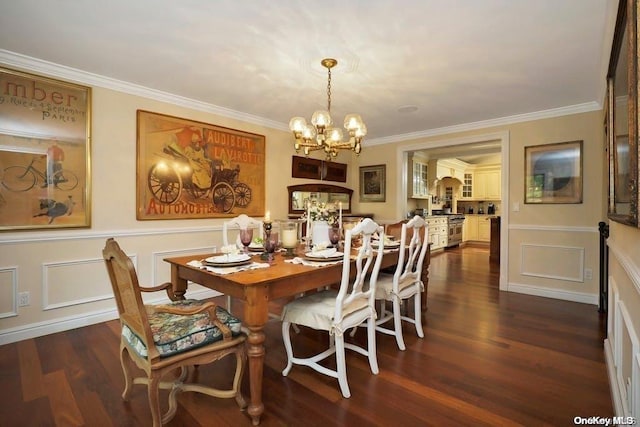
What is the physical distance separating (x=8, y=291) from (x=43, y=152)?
121 centimetres

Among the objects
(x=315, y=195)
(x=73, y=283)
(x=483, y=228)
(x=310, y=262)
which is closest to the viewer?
(x=310, y=262)

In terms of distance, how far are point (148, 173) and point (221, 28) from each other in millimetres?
1873

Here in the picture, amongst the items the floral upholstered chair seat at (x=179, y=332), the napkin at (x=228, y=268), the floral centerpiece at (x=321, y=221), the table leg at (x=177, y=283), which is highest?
the floral centerpiece at (x=321, y=221)

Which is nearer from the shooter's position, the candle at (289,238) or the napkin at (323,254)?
the napkin at (323,254)

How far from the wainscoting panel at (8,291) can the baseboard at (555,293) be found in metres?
5.40

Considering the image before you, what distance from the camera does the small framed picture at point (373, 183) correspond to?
560 centimetres

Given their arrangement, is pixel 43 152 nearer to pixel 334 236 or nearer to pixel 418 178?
pixel 334 236

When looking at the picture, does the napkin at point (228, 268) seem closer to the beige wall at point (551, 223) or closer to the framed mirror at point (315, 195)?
the framed mirror at point (315, 195)

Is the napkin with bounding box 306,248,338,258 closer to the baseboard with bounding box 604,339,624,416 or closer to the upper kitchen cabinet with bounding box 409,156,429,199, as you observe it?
the baseboard with bounding box 604,339,624,416

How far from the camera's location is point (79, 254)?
292 cm

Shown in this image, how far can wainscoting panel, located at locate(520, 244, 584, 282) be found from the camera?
375cm

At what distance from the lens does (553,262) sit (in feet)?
12.8

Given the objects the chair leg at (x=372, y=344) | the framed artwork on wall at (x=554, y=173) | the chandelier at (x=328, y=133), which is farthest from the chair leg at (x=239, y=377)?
the framed artwork on wall at (x=554, y=173)

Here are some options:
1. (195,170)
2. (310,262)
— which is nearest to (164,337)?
(310,262)
